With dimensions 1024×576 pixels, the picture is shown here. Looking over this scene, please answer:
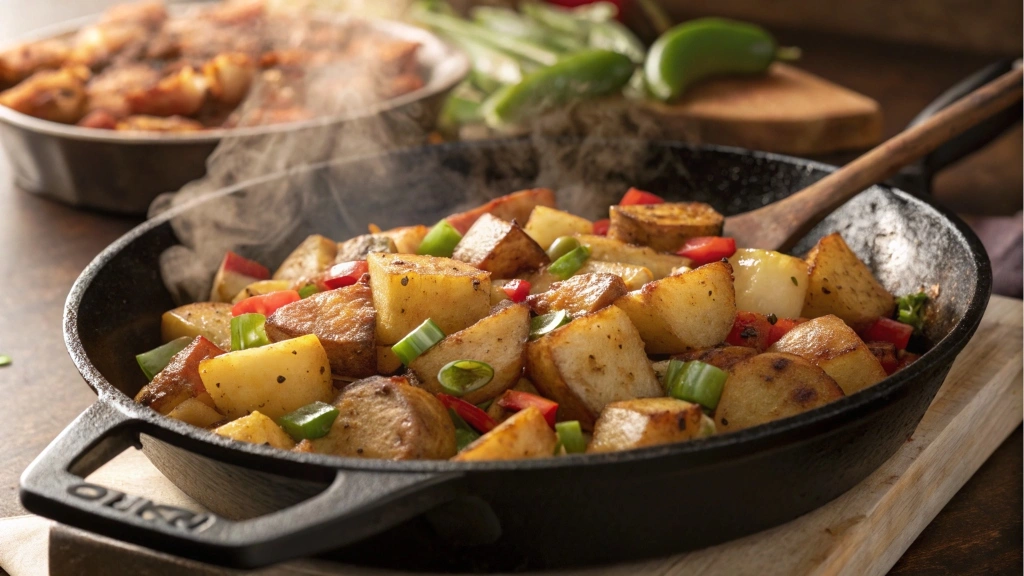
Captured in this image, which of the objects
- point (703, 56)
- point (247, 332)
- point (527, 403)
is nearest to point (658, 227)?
point (527, 403)

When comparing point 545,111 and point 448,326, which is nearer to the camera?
point 448,326

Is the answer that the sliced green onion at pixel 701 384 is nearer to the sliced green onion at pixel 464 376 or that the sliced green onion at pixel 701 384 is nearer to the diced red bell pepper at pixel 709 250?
the sliced green onion at pixel 464 376

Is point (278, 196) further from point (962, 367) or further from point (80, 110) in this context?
point (962, 367)

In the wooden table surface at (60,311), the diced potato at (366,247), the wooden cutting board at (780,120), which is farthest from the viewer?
the wooden cutting board at (780,120)

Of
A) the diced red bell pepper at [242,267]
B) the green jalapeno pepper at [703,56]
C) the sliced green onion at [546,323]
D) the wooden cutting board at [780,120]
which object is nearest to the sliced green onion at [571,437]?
the sliced green onion at [546,323]

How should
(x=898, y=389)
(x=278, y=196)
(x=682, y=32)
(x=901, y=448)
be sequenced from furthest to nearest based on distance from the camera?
(x=682, y=32) → (x=278, y=196) → (x=901, y=448) → (x=898, y=389)

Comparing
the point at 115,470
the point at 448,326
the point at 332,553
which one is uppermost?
the point at 448,326

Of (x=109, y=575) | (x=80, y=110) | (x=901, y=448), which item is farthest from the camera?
(x=80, y=110)

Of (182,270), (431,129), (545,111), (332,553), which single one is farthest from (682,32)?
(332,553)
